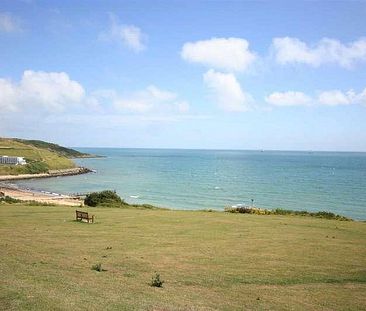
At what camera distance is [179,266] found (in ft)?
63.3

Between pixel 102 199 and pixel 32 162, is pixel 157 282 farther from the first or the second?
pixel 32 162

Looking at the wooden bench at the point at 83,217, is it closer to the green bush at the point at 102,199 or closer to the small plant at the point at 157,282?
the green bush at the point at 102,199

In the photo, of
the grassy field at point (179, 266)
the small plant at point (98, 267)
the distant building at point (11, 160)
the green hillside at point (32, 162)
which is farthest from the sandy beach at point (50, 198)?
the distant building at point (11, 160)

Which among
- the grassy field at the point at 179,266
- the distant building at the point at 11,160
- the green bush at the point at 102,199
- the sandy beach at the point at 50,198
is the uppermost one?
the distant building at the point at 11,160

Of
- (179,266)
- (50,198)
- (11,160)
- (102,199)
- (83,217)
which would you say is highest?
(11,160)

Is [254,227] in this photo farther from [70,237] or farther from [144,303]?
[144,303]

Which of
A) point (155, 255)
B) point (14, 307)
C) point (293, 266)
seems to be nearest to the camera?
point (14, 307)

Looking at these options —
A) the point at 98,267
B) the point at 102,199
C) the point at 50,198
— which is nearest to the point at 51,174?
the point at 50,198

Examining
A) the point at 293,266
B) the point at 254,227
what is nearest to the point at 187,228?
the point at 254,227

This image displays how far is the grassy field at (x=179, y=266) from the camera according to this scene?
1402 cm

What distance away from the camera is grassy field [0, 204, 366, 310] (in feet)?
46.0

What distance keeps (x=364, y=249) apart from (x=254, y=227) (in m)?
9.60

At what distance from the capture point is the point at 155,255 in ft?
70.3

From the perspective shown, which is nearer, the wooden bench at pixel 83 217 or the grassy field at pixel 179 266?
the grassy field at pixel 179 266
